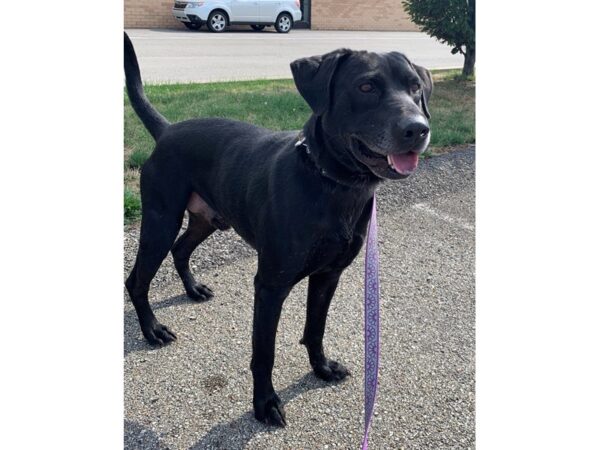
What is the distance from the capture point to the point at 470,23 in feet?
30.1

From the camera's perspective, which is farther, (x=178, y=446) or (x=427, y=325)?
(x=427, y=325)

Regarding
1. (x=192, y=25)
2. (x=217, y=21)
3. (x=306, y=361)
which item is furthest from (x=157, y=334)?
(x=192, y=25)

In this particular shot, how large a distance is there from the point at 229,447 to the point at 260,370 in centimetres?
36

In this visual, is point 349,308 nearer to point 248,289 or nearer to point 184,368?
point 248,289

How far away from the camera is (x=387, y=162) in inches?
89.6

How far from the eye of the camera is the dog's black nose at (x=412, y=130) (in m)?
2.14

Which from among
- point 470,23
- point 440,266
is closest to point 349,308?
point 440,266

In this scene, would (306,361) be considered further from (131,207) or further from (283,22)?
(283,22)

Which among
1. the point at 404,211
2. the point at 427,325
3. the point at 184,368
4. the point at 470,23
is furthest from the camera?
the point at 470,23

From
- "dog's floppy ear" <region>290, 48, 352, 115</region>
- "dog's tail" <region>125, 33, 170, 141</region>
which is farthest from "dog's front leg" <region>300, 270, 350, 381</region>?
"dog's tail" <region>125, 33, 170, 141</region>

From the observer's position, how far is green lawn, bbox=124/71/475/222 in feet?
19.6

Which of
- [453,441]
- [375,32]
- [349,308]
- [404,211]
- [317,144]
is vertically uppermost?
[375,32]

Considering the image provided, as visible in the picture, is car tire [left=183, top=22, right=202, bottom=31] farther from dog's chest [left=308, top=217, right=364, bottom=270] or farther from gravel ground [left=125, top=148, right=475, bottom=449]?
dog's chest [left=308, top=217, right=364, bottom=270]

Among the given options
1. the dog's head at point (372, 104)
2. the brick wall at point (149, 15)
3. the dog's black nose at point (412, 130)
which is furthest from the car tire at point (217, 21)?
the dog's black nose at point (412, 130)
